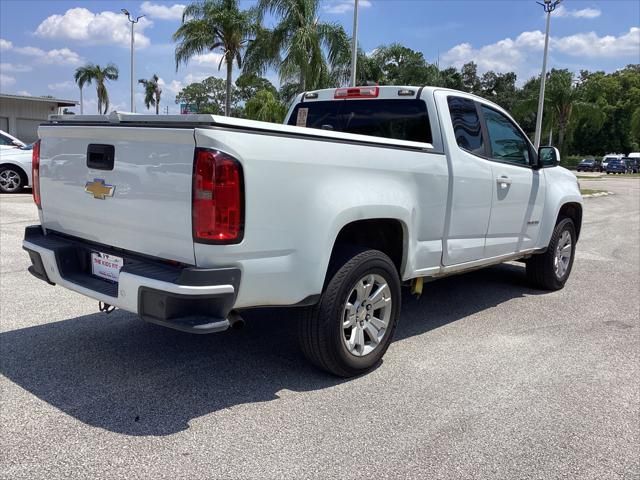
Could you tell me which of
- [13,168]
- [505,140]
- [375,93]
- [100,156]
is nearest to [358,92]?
[375,93]

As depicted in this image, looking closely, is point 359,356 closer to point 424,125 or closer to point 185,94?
point 424,125

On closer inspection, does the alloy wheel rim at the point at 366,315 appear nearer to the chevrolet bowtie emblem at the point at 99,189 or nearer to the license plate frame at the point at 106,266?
the license plate frame at the point at 106,266

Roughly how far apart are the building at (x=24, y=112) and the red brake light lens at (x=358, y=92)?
3155 cm

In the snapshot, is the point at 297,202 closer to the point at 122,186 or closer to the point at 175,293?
the point at 175,293

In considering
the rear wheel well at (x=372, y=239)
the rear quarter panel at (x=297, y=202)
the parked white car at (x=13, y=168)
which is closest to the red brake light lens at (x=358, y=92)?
the rear quarter panel at (x=297, y=202)

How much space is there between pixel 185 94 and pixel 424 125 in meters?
81.2

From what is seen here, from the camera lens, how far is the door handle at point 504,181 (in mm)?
5304

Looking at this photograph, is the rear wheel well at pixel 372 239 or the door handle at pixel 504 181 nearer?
the rear wheel well at pixel 372 239

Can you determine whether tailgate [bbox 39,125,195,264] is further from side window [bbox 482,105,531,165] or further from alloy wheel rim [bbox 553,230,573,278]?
alloy wheel rim [bbox 553,230,573,278]

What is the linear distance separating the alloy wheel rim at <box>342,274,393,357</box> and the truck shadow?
1.05 ft

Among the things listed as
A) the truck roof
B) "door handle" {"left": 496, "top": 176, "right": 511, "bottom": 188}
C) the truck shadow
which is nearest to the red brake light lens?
the truck roof

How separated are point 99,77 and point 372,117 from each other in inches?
2251

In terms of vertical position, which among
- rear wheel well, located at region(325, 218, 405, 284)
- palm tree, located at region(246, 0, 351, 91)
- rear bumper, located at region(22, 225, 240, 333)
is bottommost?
rear bumper, located at region(22, 225, 240, 333)

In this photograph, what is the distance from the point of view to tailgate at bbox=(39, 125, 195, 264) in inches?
123
